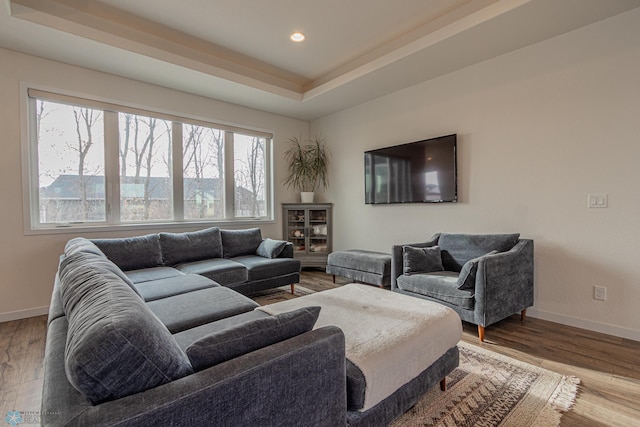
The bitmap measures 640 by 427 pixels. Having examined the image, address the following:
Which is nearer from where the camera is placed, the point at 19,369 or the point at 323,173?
the point at 19,369

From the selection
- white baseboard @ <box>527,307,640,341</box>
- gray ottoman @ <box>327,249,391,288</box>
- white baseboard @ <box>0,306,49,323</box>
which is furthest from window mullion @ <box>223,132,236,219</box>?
white baseboard @ <box>527,307,640,341</box>

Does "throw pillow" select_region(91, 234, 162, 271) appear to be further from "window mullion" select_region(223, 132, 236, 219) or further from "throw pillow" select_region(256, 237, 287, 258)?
"window mullion" select_region(223, 132, 236, 219)

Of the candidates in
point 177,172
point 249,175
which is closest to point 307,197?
point 249,175

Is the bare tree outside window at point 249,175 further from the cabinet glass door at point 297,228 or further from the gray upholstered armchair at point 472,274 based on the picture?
the gray upholstered armchair at point 472,274

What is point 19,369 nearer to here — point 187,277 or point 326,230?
point 187,277

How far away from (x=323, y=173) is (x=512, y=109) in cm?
297

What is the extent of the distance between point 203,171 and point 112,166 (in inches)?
44.6

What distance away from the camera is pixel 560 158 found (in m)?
2.85

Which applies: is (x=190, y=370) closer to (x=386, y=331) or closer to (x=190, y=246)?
(x=386, y=331)

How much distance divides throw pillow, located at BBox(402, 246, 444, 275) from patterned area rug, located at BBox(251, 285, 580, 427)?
103cm

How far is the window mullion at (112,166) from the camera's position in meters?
3.62

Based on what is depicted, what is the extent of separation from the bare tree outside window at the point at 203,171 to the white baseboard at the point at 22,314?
180 centimetres

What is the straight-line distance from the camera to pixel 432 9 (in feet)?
9.36

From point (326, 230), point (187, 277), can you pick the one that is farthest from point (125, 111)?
point (326, 230)
